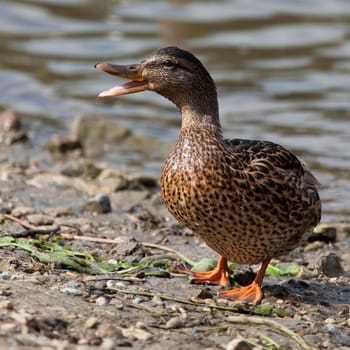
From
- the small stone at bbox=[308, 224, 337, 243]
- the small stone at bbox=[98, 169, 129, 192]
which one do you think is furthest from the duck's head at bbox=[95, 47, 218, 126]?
the small stone at bbox=[98, 169, 129, 192]

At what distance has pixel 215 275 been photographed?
5703mm

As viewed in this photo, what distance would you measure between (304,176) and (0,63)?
9430 millimetres

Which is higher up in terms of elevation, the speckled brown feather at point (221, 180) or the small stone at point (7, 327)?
the speckled brown feather at point (221, 180)

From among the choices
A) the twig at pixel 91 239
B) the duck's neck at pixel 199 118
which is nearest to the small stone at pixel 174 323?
the duck's neck at pixel 199 118

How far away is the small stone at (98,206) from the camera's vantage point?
25.2ft

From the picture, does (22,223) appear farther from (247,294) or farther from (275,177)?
(275,177)

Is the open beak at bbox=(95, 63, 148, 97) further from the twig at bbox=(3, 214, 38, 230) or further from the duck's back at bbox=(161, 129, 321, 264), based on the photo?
the twig at bbox=(3, 214, 38, 230)

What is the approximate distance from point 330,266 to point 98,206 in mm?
2190

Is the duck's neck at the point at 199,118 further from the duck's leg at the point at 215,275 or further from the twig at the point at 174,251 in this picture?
the twig at the point at 174,251

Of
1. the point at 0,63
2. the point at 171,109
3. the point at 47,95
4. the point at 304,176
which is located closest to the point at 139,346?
the point at 304,176

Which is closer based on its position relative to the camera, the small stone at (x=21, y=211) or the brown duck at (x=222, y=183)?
the brown duck at (x=222, y=183)

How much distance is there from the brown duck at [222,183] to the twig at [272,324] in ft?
1.64

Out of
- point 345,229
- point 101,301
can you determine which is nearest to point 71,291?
point 101,301

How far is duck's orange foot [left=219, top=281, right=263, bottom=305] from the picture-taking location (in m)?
5.30
